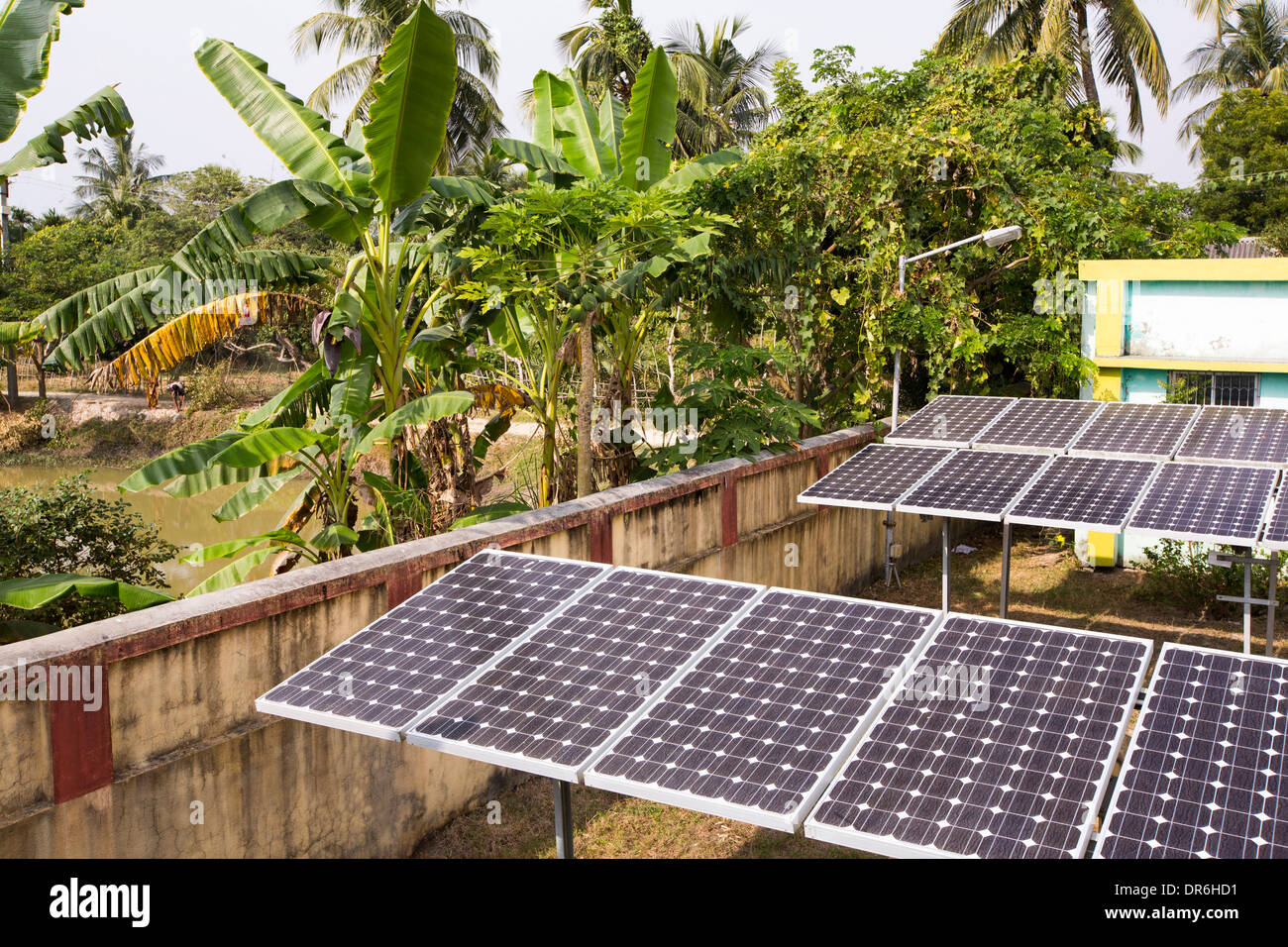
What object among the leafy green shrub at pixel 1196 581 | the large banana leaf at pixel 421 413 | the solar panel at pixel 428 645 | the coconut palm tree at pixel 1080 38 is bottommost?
the leafy green shrub at pixel 1196 581

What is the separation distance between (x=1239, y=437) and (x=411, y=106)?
31.0 ft

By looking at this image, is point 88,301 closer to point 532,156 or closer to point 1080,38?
point 532,156

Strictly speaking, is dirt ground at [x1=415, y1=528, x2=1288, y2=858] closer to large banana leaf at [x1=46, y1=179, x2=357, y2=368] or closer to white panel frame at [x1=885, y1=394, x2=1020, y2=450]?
white panel frame at [x1=885, y1=394, x2=1020, y2=450]

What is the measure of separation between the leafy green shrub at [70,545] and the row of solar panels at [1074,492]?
767 cm

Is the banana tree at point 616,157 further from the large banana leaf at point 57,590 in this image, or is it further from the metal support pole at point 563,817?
the metal support pole at point 563,817

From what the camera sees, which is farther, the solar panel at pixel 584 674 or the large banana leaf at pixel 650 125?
the large banana leaf at pixel 650 125

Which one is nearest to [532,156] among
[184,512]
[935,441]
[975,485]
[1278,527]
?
[935,441]

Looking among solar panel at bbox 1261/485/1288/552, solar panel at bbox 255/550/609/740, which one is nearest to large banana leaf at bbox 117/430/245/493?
solar panel at bbox 255/550/609/740

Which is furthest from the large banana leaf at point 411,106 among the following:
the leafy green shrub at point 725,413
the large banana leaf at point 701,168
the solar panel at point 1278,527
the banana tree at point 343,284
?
the solar panel at point 1278,527

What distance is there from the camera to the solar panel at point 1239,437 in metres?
11.0

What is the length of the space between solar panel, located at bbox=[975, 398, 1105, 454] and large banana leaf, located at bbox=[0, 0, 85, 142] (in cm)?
1011

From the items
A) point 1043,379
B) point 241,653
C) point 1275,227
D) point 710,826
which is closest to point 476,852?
point 710,826

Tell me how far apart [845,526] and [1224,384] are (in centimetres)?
564

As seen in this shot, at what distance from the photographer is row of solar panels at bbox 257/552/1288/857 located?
14.2ft
